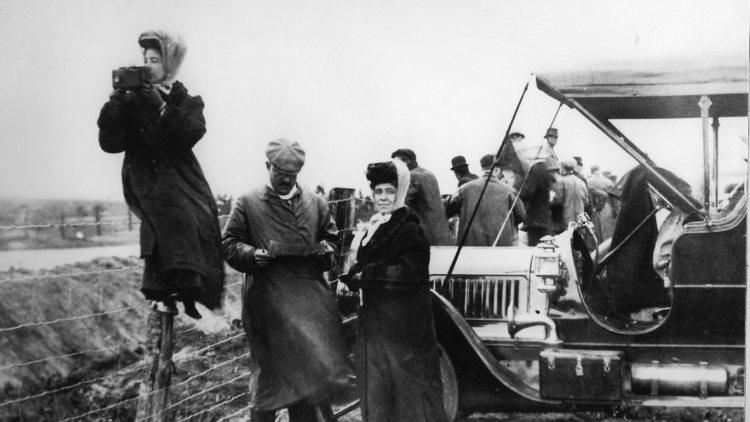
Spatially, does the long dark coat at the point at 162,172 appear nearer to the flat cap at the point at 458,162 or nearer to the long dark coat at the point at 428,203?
the long dark coat at the point at 428,203

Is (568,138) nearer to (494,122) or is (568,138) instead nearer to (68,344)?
(494,122)

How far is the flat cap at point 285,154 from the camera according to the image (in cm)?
394

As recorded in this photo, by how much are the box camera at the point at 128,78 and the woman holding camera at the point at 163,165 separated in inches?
0.6

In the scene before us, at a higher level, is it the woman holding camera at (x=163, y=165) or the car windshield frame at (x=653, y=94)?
the car windshield frame at (x=653, y=94)

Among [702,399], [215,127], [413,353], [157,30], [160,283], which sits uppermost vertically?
[157,30]

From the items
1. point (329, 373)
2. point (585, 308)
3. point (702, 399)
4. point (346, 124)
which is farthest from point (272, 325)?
point (702, 399)

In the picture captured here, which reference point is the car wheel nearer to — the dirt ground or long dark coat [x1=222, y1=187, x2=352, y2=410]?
the dirt ground

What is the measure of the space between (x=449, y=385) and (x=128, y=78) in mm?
2565

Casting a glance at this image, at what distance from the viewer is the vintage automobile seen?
429cm

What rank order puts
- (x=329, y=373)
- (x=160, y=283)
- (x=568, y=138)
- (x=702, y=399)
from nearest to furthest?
(x=160, y=283) → (x=329, y=373) → (x=702, y=399) → (x=568, y=138)

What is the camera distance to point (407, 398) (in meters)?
3.78

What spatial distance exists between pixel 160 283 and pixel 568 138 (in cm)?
383

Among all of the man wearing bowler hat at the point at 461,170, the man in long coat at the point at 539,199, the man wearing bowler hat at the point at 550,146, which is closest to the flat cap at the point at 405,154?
the man wearing bowler hat at the point at 461,170

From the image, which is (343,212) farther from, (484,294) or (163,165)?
(163,165)
